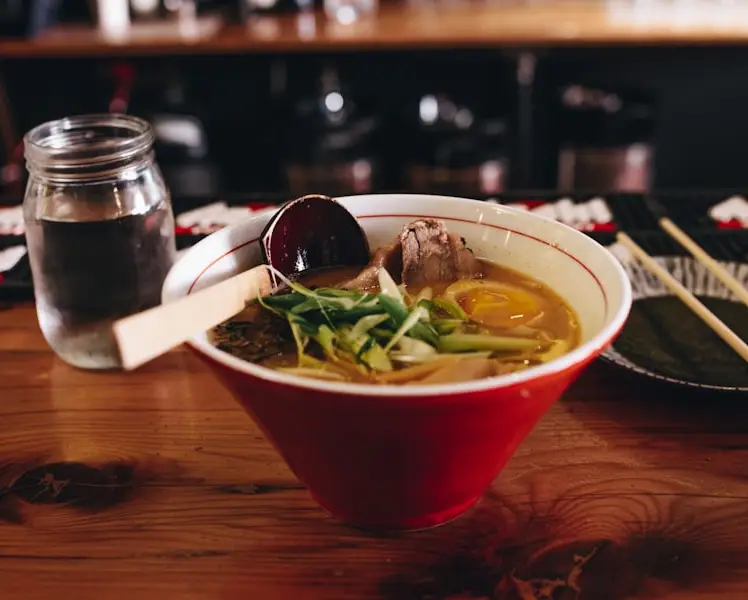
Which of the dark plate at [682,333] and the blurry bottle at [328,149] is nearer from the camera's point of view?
the dark plate at [682,333]

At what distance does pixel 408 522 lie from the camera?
79 cm

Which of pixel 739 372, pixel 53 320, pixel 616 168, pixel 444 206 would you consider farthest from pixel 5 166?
pixel 739 372

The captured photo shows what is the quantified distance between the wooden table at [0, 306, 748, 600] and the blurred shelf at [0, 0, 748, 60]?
2.28 meters

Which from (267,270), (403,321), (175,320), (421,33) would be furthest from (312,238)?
(421,33)

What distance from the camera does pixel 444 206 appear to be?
40.9 inches

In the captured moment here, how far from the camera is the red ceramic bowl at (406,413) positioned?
25.5 inches

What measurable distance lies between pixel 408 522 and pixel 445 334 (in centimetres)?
20

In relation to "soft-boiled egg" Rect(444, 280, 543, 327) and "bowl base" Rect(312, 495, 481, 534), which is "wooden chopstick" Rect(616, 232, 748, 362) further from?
"bowl base" Rect(312, 495, 481, 534)

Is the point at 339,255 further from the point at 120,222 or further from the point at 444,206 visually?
the point at 120,222

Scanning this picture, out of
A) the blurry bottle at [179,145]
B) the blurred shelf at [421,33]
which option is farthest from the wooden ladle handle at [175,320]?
the blurred shelf at [421,33]

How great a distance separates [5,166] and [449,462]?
3.49 m

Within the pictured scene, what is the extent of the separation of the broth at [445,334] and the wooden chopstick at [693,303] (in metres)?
0.24

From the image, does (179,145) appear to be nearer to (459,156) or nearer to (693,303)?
(459,156)

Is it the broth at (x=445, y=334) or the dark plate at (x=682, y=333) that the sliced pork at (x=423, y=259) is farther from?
the dark plate at (x=682, y=333)
